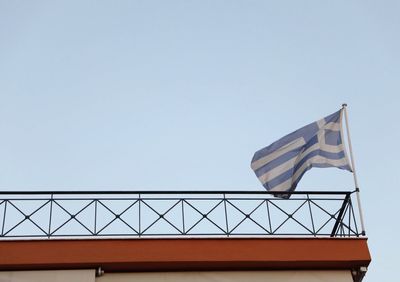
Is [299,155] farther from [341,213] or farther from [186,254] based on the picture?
[186,254]

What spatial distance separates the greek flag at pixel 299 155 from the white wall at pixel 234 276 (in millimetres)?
1626

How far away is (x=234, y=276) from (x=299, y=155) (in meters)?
2.89

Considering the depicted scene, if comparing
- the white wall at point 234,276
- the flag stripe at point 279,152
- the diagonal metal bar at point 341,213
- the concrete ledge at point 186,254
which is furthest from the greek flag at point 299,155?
the white wall at point 234,276

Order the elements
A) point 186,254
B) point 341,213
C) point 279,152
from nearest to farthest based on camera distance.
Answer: point 186,254 → point 341,213 → point 279,152

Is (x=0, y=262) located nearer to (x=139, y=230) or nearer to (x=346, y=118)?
(x=139, y=230)

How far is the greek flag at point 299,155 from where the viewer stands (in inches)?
506

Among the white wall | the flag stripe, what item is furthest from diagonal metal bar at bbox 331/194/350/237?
the flag stripe

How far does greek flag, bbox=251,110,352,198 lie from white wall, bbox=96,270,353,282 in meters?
1.63

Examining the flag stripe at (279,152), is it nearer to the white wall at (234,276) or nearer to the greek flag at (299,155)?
the greek flag at (299,155)

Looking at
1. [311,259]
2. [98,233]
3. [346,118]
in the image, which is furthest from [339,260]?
[98,233]

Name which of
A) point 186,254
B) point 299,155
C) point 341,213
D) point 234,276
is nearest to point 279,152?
point 299,155

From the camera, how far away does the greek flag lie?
12.9m

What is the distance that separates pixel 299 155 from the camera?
13.1 metres

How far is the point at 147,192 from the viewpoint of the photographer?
12281 mm
